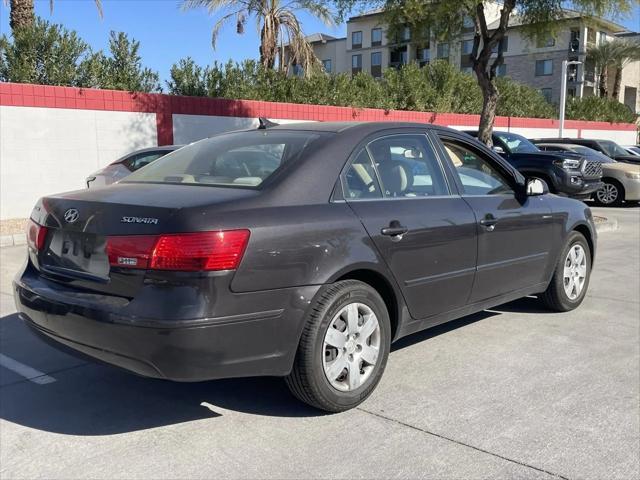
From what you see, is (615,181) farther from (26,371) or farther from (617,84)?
(617,84)

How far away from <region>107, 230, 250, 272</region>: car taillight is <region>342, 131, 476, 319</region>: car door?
0.90 meters

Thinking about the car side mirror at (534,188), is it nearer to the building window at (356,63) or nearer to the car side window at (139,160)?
the car side window at (139,160)

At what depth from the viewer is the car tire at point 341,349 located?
3.41 meters

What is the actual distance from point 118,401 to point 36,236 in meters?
1.10

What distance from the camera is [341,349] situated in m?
3.61

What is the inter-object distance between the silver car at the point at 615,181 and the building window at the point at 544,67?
142 ft

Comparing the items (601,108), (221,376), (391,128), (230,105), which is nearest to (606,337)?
(391,128)

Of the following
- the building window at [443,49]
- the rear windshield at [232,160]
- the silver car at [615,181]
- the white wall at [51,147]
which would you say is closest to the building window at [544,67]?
the building window at [443,49]

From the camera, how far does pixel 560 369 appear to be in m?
4.37

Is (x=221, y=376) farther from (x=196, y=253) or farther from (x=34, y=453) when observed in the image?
(x=34, y=453)

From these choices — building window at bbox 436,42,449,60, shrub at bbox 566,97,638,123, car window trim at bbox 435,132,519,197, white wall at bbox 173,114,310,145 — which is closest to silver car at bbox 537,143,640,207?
building window at bbox 436,42,449,60

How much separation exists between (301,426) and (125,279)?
49.3 inches

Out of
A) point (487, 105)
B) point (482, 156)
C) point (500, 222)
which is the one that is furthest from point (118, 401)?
point (487, 105)

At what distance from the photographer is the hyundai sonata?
3.06 m
